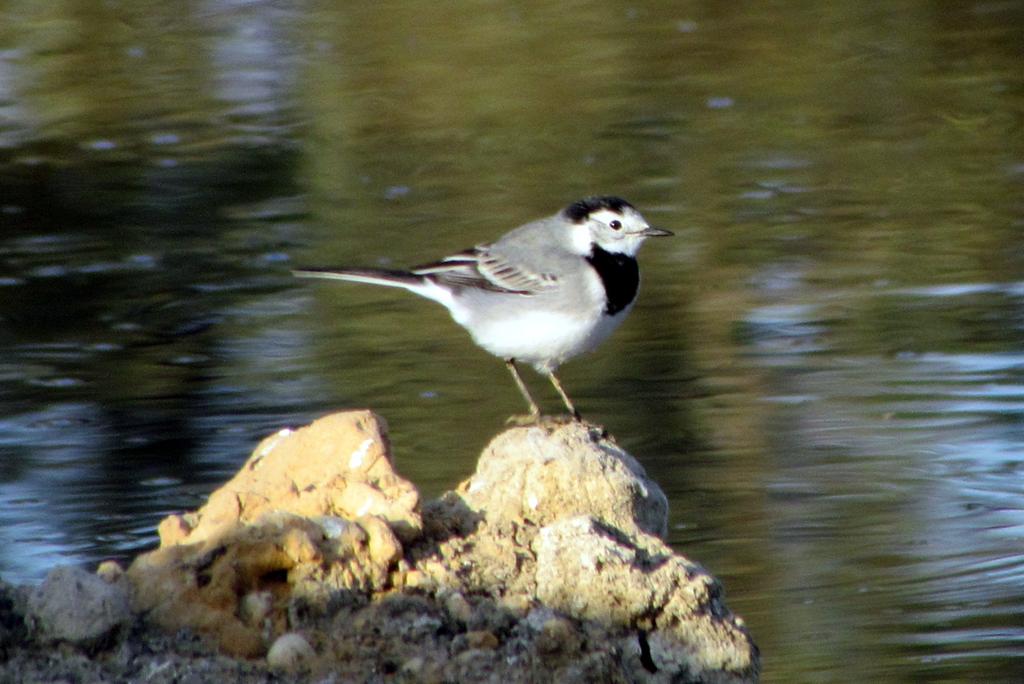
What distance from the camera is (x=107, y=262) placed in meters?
10.4

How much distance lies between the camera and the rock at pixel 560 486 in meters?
4.94

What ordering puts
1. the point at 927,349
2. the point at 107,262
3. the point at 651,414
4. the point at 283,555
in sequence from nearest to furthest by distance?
the point at 283,555, the point at 651,414, the point at 927,349, the point at 107,262

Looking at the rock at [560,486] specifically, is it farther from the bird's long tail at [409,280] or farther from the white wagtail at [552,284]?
the bird's long tail at [409,280]

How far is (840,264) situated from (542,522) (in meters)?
5.23

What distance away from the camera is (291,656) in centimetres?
436

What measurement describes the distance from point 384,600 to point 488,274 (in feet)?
9.26

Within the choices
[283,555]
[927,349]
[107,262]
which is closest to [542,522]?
[283,555]

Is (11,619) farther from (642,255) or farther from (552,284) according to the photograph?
(642,255)

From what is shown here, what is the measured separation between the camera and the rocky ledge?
436 cm

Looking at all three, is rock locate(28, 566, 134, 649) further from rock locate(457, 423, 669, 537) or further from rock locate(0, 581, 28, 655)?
rock locate(457, 423, 669, 537)

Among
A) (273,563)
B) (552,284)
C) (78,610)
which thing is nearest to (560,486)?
(273,563)

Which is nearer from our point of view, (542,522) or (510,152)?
(542,522)

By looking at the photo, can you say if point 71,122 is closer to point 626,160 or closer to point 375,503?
point 626,160

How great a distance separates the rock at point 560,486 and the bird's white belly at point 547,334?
1.52m
